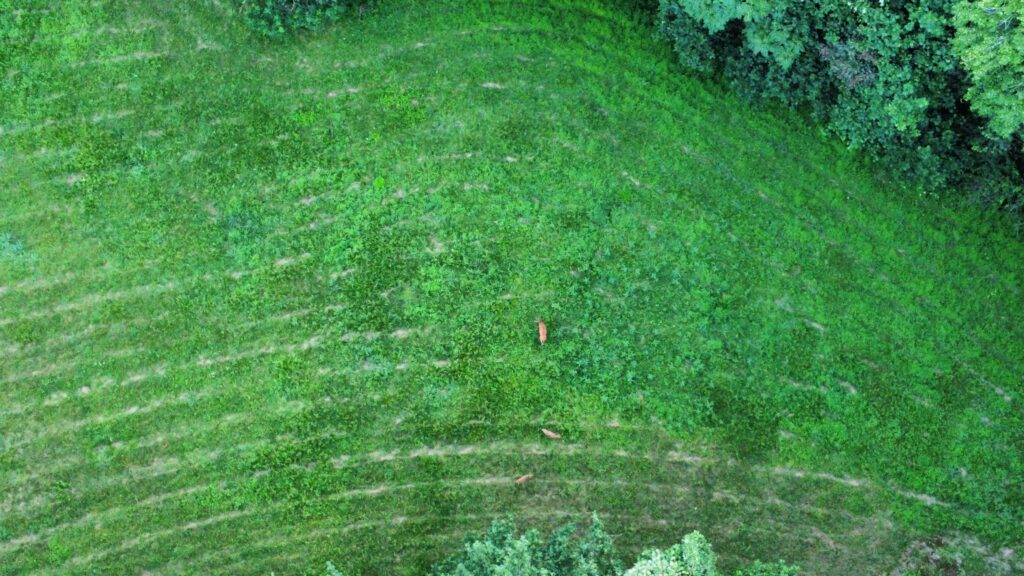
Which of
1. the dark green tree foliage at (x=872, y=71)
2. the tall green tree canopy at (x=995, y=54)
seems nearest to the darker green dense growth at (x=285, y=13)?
the dark green tree foliage at (x=872, y=71)

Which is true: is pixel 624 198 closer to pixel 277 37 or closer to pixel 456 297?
pixel 456 297

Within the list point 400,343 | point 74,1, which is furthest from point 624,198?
point 74,1

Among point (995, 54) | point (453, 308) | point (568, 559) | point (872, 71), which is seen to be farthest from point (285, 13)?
point (995, 54)

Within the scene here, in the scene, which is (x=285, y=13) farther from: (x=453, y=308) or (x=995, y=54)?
(x=995, y=54)

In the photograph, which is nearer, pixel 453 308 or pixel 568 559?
pixel 568 559

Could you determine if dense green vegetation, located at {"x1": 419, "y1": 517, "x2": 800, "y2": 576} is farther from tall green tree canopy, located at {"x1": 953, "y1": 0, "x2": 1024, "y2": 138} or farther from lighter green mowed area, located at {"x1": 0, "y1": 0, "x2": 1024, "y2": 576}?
tall green tree canopy, located at {"x1": 953, "y1": 0, "x2": 1024, "y2": 138}

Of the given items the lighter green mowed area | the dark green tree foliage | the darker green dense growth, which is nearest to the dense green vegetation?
the lighter green mowed area

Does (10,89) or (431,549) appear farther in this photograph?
(10,89)
